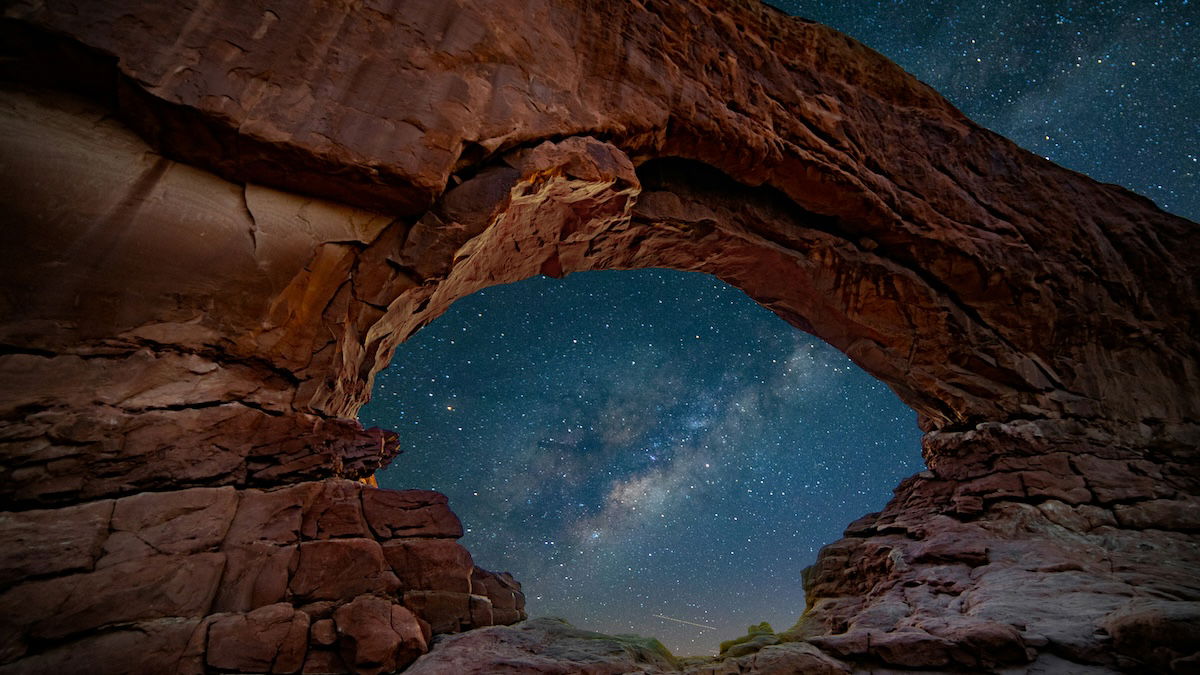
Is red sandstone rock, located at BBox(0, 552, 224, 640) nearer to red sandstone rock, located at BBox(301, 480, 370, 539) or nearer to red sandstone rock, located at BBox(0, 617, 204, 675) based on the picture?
red sandstone rock, located at BBox(0, 617, 204, 675)

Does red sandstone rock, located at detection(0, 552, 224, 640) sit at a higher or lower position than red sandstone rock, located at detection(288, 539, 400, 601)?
lower

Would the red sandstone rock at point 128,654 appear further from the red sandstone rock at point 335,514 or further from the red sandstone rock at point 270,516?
the red sandstone rock at point 335,514

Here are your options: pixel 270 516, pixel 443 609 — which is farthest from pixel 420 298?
pixel 443 609

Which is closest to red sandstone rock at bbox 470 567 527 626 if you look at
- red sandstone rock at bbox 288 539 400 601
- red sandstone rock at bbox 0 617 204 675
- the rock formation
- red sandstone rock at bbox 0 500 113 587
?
the rock formation

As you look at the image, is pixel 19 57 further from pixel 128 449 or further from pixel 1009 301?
pixel 1009 301

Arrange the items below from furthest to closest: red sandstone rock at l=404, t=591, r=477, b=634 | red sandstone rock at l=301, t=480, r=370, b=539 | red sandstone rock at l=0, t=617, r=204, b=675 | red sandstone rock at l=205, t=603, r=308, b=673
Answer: red sandstone rock at l=404, t=591, r=477, b=634
red sandstone rock at l=301, t=480, r=370, b=539
red sandstone rock at l=205, t=603, r=308, b=673
red sandstone rock at l=0, t=617, r=204, b=675

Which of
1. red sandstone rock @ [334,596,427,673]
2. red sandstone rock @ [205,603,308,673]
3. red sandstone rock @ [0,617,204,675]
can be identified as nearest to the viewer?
red sandstone rock @ [0,617,204,675]

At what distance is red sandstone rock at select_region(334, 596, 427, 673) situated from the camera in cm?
449

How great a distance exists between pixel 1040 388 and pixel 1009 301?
6.37 ft

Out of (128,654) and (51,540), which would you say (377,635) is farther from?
(51,540)

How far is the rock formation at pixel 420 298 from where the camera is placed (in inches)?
167

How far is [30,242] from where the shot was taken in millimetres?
4289

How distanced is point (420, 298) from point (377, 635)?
403 cm

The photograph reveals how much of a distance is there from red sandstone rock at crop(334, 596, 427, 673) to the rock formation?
27mm
